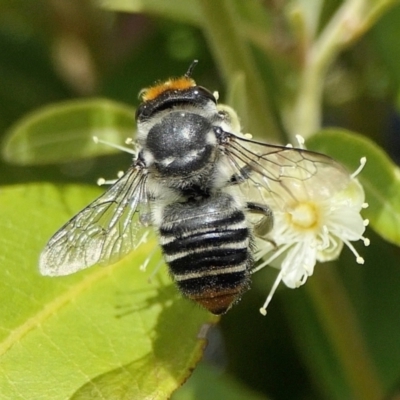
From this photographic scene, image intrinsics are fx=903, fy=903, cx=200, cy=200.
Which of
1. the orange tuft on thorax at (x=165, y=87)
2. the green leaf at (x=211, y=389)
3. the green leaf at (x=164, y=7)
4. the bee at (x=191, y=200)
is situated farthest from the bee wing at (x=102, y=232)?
the green leaf at (x=211, y=389)

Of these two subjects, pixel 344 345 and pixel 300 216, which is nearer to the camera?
pixel 300 216

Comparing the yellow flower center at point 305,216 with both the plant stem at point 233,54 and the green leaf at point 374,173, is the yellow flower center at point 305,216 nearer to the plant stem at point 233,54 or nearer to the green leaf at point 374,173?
the green leaf at point 374,173

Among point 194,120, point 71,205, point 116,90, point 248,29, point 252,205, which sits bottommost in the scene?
point 252,205

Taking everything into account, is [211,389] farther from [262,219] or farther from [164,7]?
[164,7]

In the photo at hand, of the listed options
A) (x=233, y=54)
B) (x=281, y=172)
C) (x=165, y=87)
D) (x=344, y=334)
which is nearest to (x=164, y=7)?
(x=233, y=54)

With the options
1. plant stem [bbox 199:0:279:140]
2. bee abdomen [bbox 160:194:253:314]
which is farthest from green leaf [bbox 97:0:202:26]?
bee abdomen [bbox 160:194:253:314]

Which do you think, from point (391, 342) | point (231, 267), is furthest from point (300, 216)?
point (391, 342)

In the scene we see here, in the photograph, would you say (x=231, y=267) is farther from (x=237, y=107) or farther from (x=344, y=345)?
(x=344, y=345)
